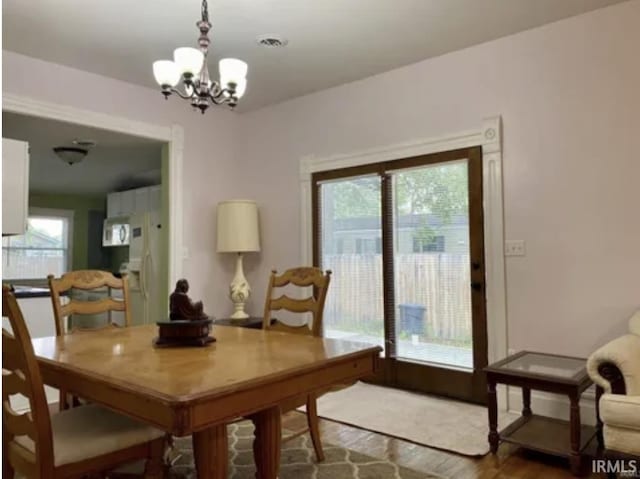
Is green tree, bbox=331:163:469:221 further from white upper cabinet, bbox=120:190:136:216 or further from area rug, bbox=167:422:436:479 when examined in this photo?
white upper cabinet, bbox=120:190:136:216

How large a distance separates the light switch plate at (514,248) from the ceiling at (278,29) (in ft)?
4.69

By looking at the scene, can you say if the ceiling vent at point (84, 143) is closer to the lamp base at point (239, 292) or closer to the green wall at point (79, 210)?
the lamp base at point (239, 292)

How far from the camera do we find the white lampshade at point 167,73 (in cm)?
244

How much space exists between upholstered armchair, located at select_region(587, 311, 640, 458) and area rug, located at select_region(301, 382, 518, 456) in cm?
73

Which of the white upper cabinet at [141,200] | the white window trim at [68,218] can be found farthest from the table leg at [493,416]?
the white window trim at [68,218]

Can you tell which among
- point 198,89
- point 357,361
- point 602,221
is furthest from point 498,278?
point 198,89

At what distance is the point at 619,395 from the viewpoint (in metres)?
2.10

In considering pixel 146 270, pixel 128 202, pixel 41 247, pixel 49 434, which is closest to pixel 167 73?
pixel 49 434

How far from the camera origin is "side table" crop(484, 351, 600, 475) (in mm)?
2373

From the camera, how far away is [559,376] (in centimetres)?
246

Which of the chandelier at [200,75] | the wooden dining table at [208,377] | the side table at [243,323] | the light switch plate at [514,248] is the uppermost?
the chandelier at [200,75]

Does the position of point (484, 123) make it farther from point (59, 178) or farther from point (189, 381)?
point (59, 178)

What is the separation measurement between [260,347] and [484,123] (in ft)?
7.79

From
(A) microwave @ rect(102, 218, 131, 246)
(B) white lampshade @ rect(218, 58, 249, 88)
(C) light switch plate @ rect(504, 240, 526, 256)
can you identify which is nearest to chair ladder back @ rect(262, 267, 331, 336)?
(B) white lampshade @ rect(218, 58, 249, 88)
